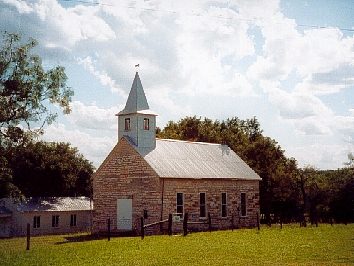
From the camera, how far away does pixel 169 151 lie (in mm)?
40281

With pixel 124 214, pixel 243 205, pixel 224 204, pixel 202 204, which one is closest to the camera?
pixel 124 214

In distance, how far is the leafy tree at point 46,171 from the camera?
6394 centimetres

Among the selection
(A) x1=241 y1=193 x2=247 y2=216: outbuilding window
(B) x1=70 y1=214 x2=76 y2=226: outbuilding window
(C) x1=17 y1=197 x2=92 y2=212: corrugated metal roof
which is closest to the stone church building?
(A) x1=241 y1=193 x2=247 y2=216: outbuilding window

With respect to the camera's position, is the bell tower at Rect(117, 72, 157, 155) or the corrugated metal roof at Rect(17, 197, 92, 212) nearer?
the bell tower at Rect(117, 72, 157, 155)

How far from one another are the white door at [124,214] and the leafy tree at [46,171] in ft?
88.2

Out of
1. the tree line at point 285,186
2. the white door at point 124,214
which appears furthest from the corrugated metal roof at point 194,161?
the tree line at point 285,186

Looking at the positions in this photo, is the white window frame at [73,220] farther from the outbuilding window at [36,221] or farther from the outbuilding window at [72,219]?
the outbuilding window at [36,221]

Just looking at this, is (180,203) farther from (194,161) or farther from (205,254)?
(205,254)

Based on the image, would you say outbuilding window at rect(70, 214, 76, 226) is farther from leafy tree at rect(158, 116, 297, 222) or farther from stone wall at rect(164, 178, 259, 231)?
stone wall at rect(164, 178, 259, 231)

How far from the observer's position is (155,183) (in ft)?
118

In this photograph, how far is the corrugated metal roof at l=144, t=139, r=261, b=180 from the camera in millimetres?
37375

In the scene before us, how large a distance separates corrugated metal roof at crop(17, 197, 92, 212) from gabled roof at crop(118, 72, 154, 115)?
62.1 ft

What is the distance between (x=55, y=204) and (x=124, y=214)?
19.5m

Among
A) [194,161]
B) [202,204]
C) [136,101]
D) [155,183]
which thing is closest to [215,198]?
[202,204]
